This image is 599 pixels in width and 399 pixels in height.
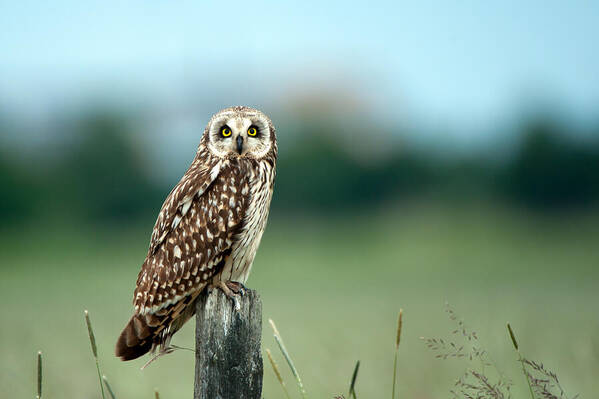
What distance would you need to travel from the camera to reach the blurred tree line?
96.7 feet

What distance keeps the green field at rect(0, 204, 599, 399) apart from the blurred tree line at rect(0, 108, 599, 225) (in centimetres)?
97

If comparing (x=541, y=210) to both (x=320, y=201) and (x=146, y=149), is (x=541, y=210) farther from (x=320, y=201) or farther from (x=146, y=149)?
(x=146, y=149)

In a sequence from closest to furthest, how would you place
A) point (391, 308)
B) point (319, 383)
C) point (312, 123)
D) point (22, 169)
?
1. point (319, 383)
2. point (391, 308)
3. point (22, 169)
4. point (312, 123)

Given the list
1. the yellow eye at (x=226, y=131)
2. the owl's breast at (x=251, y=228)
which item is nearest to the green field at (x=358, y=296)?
the owl's breast at (x=251, y=228)

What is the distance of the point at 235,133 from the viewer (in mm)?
4109

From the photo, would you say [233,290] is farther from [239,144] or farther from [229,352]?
[239,144]

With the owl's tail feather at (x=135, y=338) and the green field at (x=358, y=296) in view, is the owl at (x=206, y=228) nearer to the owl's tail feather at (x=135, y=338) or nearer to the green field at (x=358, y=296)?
the owl's tail feather at (x=135, y=338)

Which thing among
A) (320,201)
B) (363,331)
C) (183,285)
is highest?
(183,285)

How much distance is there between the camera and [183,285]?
367cm

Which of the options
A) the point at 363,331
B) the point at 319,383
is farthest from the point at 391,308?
the point at 319,383

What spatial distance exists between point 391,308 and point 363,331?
14.0ft

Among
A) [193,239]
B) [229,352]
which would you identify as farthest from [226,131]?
[229,352]

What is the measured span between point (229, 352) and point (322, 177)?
1161 inches

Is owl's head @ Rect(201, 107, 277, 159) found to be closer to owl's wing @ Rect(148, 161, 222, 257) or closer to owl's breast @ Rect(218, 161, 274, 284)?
owl's breast @ Rect(218, 161, 274, 284)
